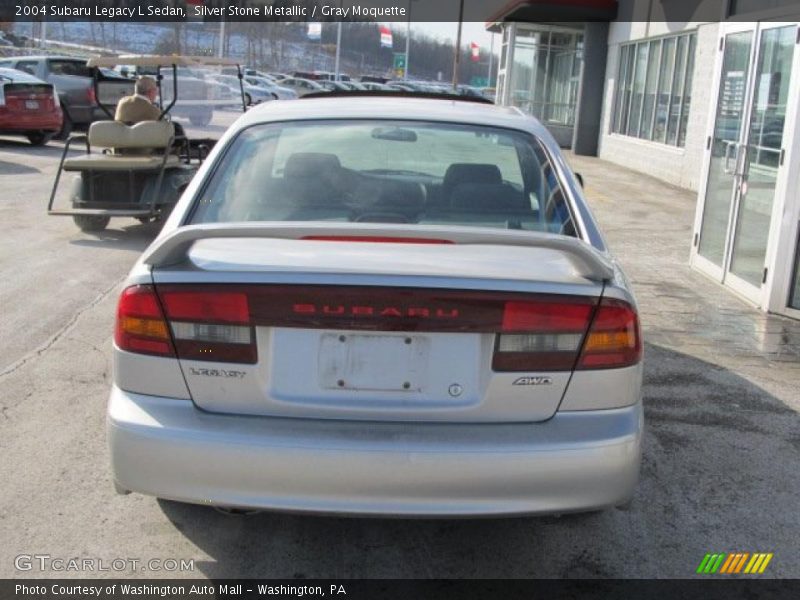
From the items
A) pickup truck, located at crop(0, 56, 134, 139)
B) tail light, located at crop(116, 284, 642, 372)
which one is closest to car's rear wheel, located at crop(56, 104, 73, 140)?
pickup truck, located at crop(0, 56, 134, 139)

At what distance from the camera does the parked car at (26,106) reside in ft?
58.1

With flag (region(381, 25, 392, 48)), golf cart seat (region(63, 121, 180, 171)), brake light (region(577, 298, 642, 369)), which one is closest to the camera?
brake light (region(577, 298, 642, 369))

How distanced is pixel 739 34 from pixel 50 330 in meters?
6.17

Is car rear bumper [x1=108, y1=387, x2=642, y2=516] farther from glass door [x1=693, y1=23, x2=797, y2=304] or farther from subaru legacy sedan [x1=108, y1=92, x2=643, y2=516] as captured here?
glass door [x1=693, y1=23, x2=797, y2=304]

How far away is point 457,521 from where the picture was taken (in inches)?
141

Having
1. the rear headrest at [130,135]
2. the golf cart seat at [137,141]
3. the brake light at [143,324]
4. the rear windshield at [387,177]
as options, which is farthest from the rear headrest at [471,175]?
the rear headrest at [130,135]

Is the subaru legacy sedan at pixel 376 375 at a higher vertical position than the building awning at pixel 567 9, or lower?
lower

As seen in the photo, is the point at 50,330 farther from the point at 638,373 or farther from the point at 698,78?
the point at 698,78

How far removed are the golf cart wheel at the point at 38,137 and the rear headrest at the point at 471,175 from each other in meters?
16.8

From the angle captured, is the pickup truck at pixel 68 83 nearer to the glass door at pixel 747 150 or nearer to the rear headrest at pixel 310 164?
the glass door at pixel 747 150

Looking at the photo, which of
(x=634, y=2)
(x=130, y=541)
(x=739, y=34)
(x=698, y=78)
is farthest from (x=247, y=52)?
(x=130, y=541)

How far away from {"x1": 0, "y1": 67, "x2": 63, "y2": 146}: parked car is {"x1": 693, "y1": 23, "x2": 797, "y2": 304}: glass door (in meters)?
14.1

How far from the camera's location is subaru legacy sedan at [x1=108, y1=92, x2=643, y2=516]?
273 centimetres

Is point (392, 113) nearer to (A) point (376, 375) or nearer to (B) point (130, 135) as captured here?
(A) point (376, 375)
